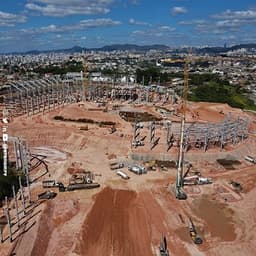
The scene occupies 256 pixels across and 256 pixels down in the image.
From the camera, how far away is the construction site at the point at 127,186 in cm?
2775

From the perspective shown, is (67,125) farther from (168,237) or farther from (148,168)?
(168,237)

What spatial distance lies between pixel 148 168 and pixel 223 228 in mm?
14193

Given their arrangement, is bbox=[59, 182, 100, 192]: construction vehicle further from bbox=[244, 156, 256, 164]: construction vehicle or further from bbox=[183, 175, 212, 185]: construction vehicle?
bbox=[244, 156, 256, 164]: construction vehicle

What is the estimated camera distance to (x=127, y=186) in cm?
3778

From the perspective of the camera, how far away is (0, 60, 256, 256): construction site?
27750mm

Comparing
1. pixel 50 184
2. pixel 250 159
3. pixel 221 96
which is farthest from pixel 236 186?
pixel 221 96

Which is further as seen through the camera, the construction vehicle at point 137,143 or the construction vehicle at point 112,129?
the construction vehicle at point 112,129

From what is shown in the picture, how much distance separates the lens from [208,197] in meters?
36.2

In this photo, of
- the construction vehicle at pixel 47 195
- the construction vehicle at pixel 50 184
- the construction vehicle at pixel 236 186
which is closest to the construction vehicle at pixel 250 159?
the construction vehicle at pixel 236 186

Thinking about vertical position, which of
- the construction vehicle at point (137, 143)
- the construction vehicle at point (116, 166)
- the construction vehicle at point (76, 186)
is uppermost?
the construction vehicle at point (137, 143)

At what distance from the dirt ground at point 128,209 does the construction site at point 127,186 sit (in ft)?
0.31

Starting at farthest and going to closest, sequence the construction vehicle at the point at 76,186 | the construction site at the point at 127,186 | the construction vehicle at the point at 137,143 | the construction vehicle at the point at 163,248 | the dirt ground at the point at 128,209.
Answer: the construction vehicle at the point at 137,143, the construction vehicle at the point at 76,186, the construction site at the point at 127,186, the dirt ground at the point at 128,209, the construction vehicle at the point at 163,248

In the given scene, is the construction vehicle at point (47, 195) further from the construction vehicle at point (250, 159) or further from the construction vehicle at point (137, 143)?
A: the construction vehicle at point (250, 159)

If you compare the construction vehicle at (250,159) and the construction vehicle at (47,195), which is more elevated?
the construction vehicle at (47,195)
